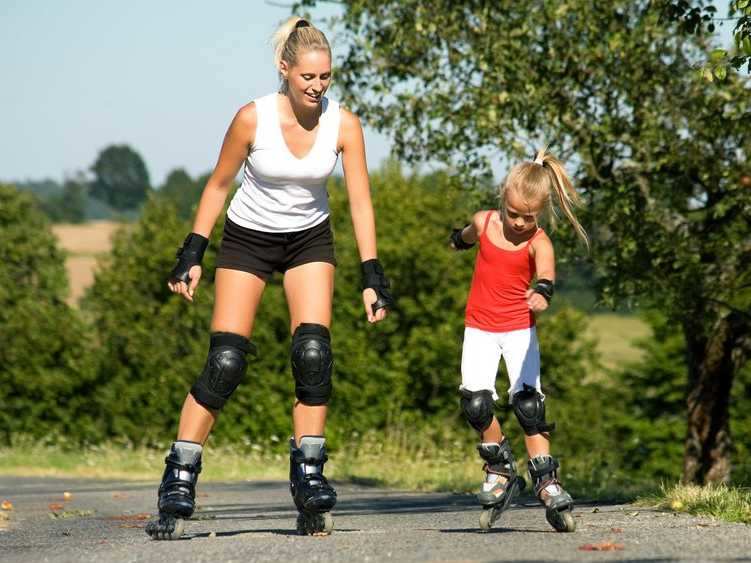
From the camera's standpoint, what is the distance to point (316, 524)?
18.6 feet

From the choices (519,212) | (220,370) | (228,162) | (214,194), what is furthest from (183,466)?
(519,212)

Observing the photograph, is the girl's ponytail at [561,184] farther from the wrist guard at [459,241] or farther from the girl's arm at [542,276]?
the wrist guard at [459,241]

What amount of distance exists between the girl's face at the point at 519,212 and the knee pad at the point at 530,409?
2.41 ft

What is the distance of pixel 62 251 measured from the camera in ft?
137

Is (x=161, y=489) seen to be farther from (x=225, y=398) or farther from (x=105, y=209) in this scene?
(x=105, y=209)

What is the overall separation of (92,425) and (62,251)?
15.7 m

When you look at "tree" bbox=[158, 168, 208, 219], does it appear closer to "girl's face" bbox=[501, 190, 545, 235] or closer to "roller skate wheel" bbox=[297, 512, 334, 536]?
"girl's face" bbox=[501, 190, 545, 235]

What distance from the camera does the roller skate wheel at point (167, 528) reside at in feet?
18.4

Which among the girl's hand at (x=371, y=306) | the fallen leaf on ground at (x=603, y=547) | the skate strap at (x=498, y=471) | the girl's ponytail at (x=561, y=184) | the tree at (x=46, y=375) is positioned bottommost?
the fallen leaf on ground at (x=603, y=547)

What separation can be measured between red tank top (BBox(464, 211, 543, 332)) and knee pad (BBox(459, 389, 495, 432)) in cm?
30

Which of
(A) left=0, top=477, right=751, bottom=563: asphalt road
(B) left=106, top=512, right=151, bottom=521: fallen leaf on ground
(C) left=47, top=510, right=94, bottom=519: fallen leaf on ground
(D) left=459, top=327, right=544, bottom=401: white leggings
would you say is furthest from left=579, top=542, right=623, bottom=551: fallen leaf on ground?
(C) left=47, top=510, right=94, bottom=519: fallen leaf on ground

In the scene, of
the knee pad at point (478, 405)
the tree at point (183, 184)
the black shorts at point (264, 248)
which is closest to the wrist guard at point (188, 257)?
the black shorts at point (264, 248)

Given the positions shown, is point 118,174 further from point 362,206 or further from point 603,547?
point 603,547

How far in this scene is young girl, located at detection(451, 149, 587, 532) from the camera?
6066mm
